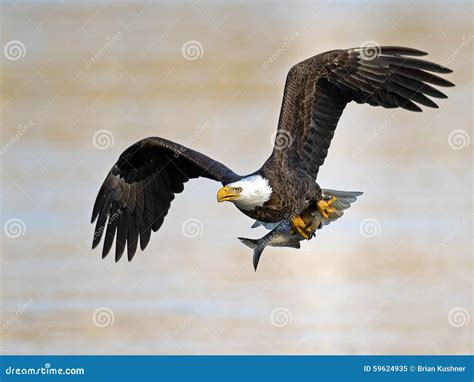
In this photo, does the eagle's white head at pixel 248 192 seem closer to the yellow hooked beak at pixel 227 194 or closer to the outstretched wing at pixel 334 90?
the yellow hooked beak at pixel 227 194

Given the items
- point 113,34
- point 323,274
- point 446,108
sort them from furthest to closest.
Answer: point 113,34 → point 446,108 → point 323,274

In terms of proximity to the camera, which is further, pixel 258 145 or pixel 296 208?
pixel 258 145

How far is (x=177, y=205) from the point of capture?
10922 mm

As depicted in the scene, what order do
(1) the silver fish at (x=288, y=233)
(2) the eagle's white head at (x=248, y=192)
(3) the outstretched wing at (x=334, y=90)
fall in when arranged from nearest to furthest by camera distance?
(2) the eagle's white head at (x=248, y=192), (3) the outstretched wing at (x=334, y=90), (1) the silver fish at (x=288, y=233)

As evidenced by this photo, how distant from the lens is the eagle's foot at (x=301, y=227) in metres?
8.52

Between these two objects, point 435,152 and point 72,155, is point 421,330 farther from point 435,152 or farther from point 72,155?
point 72,155

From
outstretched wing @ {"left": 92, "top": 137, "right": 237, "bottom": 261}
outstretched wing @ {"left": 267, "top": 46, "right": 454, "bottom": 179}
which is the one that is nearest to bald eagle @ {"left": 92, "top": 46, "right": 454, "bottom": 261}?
outstretched wing @ {"left": 267, "top": 46, "right": 454, "bottom": 179}

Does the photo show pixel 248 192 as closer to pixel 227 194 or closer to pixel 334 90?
pixel 227 194

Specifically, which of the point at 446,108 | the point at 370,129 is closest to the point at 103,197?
the point at 370,129

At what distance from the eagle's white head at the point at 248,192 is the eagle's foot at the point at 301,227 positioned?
1.65ft

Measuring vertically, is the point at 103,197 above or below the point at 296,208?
above

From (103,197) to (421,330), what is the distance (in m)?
2.50

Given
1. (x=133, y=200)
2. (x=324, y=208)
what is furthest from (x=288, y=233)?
(x=133, y=200)

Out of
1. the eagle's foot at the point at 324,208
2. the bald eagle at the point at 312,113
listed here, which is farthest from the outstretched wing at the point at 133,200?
the eagle's foot at the point at 324,208
